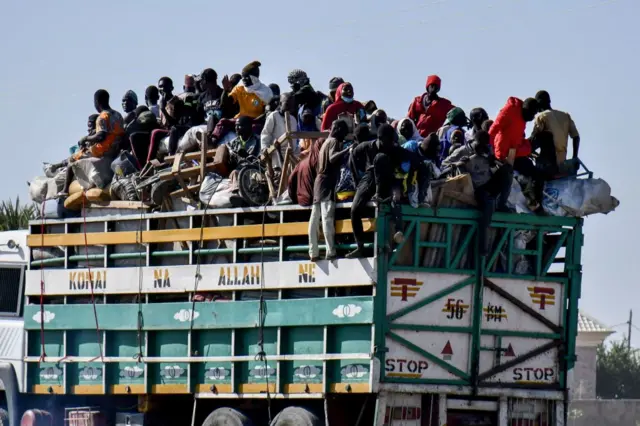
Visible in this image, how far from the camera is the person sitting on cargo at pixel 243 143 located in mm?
17219

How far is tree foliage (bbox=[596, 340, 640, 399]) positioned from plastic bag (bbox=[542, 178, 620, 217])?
3231 centimetres

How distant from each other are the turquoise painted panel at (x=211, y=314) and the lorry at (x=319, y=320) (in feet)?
0.07

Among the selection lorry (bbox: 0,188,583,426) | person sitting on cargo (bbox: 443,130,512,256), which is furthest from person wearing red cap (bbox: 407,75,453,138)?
lorry (bbox: 0,188,583,426)

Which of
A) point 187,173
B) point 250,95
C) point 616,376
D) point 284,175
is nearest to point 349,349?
point 284,175

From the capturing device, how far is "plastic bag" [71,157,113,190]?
725 inches

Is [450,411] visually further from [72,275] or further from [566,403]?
[72,275]

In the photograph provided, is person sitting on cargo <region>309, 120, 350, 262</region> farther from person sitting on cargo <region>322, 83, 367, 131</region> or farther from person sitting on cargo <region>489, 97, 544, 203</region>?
person sitting on cargo <region>489, 97, 544, 203</region>

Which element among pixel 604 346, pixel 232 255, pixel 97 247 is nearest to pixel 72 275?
pixel 97 247

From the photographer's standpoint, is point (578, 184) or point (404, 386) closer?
point (404, 386)

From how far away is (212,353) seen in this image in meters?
16.6

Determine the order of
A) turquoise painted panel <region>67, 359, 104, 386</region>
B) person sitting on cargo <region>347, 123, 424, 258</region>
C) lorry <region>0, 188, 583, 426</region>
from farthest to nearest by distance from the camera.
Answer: turquoise painted panel <region>67, 359, 104, 386</region> → lorry <region>0, 188, 583, 426</region> → person sitting on cargo <region>347, 123, 424, 258</region>

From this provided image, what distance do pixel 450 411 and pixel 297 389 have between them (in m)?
1.46

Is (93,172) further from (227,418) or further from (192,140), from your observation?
(227,418)

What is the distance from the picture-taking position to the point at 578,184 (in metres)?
16.2
